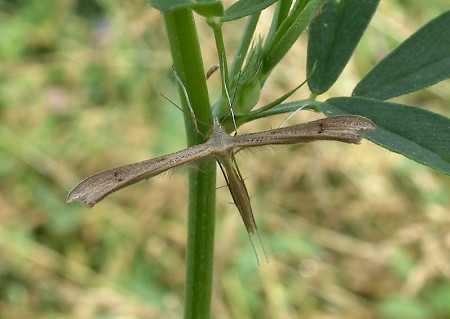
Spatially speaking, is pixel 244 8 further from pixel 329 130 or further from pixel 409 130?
A: pixel 409 130

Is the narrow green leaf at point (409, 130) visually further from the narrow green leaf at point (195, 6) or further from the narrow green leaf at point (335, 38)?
the narrow green leaf at point (195, 6)

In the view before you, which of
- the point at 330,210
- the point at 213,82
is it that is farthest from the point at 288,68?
the point at 330,210

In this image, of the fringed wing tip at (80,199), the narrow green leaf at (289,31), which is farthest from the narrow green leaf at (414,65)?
the fringed wing tip at (80,199)

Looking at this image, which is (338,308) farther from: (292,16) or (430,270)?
(292,16)

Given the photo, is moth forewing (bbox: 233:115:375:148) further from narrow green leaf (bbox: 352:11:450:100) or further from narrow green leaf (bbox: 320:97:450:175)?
narrow green leaf (bbox: 352:11:450:100)

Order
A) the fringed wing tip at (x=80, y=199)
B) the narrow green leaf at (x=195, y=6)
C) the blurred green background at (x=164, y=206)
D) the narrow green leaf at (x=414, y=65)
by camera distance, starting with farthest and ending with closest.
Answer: the blurred green background at (x=164, y=206), the narrow green leaf at (x=414, y=65), the fringed wing tip at (x=80, y=199), the narrow green leaf at (x=195, y=6)

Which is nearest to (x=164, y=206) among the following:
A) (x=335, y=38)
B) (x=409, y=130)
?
(x=335, y=38)

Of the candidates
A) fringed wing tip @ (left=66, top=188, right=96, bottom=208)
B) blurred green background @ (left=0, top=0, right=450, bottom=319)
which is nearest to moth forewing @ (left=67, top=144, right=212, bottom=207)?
fringed wing tip @ (left=66, top=188, right=96, bottom=208)

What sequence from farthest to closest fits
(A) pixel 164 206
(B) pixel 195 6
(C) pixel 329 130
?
(A) pixel 164 206 → (C) pixel 329 130 → (B) pixel 195 6
